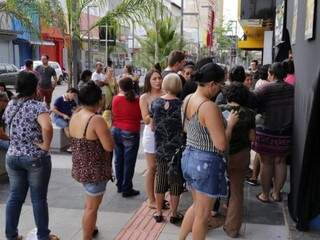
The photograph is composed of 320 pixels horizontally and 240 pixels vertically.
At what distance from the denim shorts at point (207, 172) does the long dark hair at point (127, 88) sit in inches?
85.0

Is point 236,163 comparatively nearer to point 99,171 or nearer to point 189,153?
point 189,153

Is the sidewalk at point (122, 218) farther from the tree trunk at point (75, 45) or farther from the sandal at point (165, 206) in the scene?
the tree trunk at point (75, 45)

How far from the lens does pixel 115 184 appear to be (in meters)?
7.04

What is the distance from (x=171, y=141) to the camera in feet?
17.2

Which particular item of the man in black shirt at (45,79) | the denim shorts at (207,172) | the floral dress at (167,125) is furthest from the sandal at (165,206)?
the man in black shirt at (45,79)

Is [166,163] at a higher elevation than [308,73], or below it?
below

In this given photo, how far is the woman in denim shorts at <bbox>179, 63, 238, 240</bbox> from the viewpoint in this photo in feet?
13.0

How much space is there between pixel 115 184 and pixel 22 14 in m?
5.55

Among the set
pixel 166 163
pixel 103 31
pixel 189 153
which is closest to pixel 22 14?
pixel 103 31

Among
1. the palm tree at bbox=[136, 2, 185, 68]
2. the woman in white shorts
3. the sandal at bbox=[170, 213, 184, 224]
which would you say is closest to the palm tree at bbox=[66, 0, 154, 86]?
the woman in white shorts

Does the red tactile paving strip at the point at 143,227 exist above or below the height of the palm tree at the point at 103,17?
below

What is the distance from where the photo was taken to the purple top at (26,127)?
174 inches

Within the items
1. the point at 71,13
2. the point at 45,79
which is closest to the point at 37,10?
the point at 71,13

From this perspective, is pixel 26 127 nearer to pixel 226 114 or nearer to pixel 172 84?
pixel 172 84
